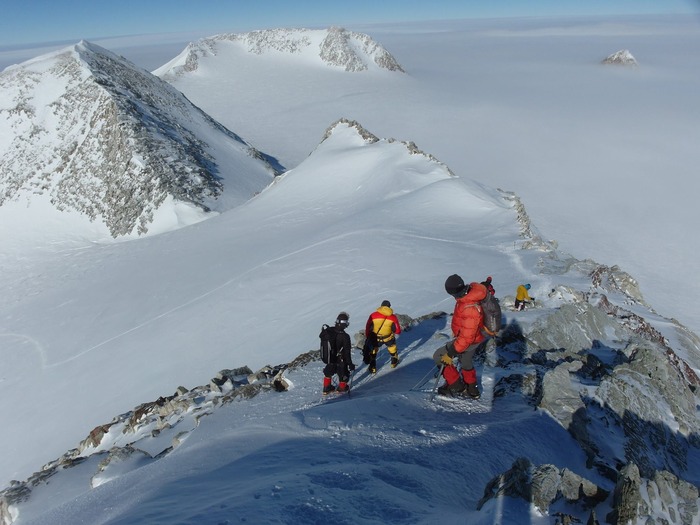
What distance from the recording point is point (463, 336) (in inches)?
277

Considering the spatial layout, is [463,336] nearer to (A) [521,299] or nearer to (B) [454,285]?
(B) [454,285]

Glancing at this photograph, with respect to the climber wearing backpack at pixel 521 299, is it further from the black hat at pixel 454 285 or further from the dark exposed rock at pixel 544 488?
the dark exposed rock at pixel 544 488

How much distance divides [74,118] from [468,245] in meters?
39.5

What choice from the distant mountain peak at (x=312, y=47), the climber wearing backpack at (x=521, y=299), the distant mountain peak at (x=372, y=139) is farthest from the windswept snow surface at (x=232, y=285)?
the distant mountain peak at (x=312, y=47)

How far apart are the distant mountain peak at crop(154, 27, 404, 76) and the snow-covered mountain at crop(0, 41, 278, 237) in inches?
2959

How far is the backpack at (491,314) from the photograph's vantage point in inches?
263

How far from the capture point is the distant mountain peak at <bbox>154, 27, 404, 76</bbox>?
117062 mm

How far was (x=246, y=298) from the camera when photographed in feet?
62.7

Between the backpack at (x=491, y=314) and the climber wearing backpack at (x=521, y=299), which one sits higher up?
the backpack at (x=491, y=314)

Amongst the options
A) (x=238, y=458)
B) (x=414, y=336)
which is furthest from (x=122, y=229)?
(x=238, y=458)

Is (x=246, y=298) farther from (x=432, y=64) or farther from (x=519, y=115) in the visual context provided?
(x=432, y=64)

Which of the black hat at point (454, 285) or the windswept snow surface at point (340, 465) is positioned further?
the black hat at point (454, 285)

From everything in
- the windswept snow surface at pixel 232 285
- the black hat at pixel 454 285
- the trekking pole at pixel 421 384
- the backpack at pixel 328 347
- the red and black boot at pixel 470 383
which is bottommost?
the windswept snow surface at pixel 232 285

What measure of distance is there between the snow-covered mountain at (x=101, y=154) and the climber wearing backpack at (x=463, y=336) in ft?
106
